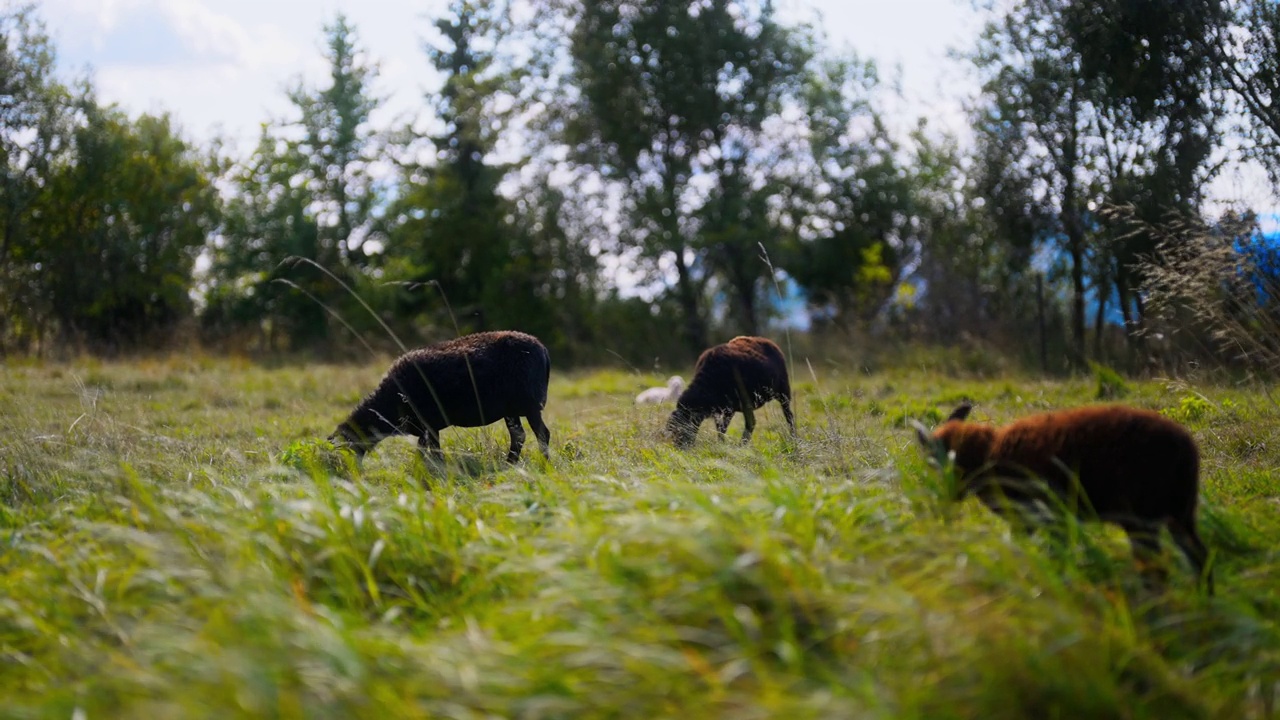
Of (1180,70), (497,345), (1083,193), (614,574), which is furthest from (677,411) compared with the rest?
(1083,193)

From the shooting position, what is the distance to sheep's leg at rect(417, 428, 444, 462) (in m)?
6.93

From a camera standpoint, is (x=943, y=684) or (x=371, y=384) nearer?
(x=943, y=684)

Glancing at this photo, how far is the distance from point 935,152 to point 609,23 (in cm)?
813

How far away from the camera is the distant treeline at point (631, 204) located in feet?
47.8

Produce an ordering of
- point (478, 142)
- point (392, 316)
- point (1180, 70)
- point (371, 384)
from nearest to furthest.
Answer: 1. point (1180, 70)
2. point (371, 384)
3. point (478, 142)
4. point (392, 316)

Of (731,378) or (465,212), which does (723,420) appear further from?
(465,212)

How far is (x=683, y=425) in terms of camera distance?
7379 mm

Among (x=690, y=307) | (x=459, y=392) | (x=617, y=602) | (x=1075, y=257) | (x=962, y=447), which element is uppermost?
(x=1075, y=257)

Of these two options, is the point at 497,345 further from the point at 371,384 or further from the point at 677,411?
the point at 371,384

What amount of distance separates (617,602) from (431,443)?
4.19m

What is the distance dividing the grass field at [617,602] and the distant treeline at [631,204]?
983 cm

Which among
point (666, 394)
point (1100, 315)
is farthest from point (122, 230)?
point (1100, 315)

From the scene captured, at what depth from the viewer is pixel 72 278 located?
21938 millimetres

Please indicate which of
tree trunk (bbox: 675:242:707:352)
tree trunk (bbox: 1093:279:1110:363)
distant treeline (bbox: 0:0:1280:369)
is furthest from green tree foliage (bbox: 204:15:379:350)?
tree trunk (bbox: 1093:279:1110:363)
